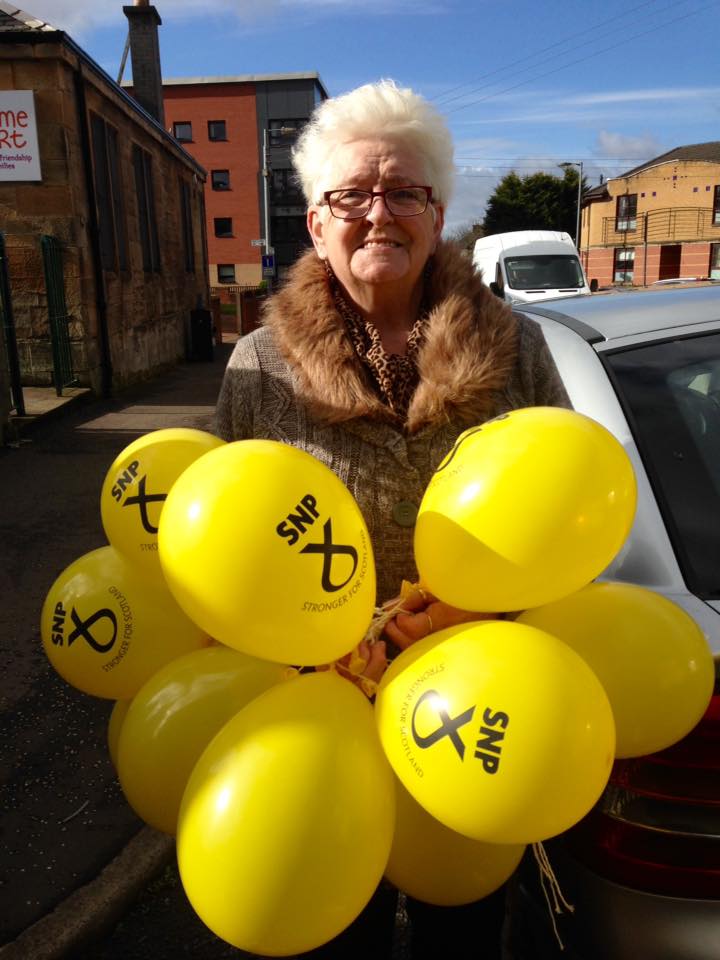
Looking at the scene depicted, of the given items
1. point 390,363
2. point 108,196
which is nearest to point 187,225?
point 108,196

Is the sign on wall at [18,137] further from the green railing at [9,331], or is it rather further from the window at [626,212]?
the window at [626,212]

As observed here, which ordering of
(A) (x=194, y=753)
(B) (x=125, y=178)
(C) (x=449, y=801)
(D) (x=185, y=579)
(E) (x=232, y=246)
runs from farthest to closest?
1. (E) (x=232, y=246)
2. (B) (x=125, y=178)
3. (A) (x=194, y=753)
4. (D) (x=185, y=579)
5. (C) (x=449, y=801)

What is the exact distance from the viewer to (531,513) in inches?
50.7

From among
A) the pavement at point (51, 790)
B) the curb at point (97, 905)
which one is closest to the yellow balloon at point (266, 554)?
the pavement at point (51, 790)

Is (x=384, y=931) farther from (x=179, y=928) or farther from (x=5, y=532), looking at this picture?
(x=5, y=532)

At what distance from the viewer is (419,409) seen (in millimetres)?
1765

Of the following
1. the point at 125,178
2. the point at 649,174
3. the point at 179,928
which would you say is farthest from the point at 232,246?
the point at 179,928

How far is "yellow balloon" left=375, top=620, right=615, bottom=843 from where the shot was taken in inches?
44.1

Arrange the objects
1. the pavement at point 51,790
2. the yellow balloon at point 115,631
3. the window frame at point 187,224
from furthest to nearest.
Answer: the window frame at point 187,224
the pavement at point 51,790
the yellow balloon at point 115,631

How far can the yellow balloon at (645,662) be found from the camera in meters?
1.30

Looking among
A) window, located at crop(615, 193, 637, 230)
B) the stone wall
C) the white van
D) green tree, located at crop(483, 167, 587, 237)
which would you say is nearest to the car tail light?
the stone wall

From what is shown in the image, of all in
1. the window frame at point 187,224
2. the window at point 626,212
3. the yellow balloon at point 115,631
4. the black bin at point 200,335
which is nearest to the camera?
the yellow balloon at point 115,631

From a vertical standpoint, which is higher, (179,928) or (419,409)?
(419,409)

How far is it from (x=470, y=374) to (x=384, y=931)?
1.32 m
